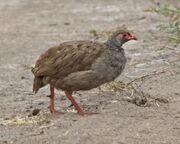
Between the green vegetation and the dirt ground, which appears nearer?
the dirt ground

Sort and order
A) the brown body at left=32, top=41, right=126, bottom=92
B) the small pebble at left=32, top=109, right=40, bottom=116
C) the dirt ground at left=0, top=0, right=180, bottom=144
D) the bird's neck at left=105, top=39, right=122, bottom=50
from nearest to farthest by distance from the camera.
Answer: the dirt ground at left=0, top=0, right=180, bottom=144
the brown body at left=32, top=41, right=126, bottom=92
the small pebble at left=32, top=109, right=40, bottom=116
the bird's neck at left=105, top=39, right=122, bottom=50

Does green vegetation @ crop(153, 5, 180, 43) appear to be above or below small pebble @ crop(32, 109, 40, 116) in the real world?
below

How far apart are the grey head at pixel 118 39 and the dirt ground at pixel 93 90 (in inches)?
25.8

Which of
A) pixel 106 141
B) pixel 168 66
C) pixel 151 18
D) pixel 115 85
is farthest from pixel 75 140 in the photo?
pixel 151 18

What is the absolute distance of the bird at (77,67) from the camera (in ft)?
27.3

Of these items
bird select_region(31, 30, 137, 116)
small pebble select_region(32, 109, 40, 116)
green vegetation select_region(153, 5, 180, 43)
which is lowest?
green vegetation select_region(153, 5, 180, 43)

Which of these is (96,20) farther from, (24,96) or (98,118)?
(98,118)

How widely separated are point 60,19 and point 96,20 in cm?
87

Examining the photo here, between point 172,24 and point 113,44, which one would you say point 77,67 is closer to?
point 113,44

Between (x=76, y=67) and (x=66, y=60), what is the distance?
0.42 feet

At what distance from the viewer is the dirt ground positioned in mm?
7542

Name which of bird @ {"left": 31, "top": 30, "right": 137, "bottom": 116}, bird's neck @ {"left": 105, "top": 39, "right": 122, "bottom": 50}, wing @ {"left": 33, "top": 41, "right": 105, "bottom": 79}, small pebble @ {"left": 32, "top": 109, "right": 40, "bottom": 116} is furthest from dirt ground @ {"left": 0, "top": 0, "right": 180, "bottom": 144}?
bird's neck @ {"left": 105, "top": 39, "right": 122, "bottom": 50}

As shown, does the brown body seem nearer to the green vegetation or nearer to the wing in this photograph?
the wing

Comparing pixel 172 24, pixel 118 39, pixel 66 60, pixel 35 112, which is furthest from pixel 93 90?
pixel 172 24
